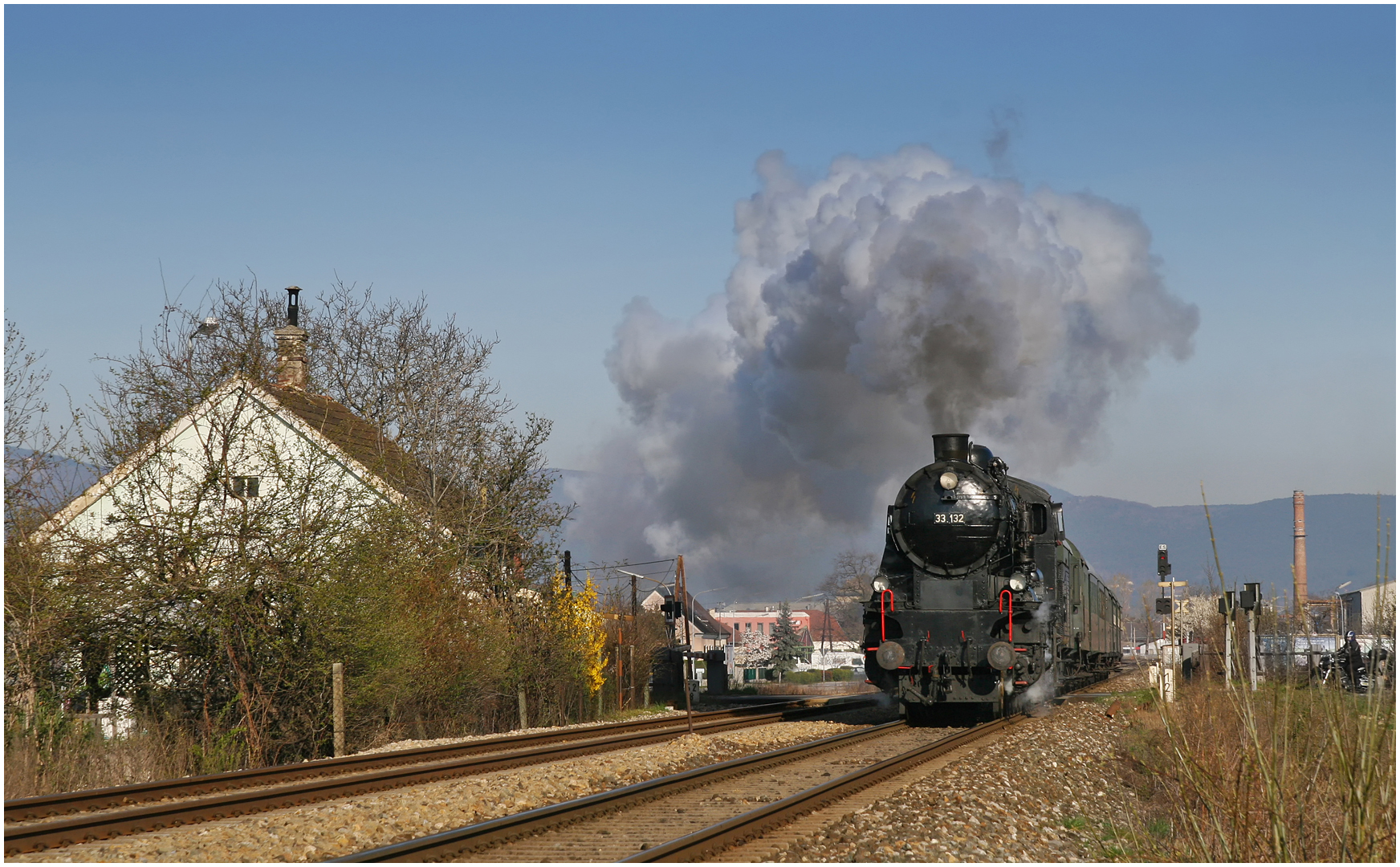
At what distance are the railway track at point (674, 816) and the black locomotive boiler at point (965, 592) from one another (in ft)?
10.4

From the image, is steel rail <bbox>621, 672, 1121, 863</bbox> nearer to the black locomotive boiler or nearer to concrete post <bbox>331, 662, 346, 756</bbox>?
the black locomotive boiler

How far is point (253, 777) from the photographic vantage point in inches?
493

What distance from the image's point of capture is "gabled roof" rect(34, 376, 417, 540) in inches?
663

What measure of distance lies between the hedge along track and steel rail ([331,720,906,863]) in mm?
2335

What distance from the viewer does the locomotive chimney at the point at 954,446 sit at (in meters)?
19.9

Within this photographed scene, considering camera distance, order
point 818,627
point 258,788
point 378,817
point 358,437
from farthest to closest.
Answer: point 818,627
point 358,437
point 258,788
point 378,817

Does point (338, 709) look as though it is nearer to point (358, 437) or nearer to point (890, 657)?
point (890, 657)

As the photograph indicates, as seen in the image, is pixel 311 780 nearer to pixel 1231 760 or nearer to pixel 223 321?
pixel 1231 760

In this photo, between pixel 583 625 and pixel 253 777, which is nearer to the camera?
pixel 253 777

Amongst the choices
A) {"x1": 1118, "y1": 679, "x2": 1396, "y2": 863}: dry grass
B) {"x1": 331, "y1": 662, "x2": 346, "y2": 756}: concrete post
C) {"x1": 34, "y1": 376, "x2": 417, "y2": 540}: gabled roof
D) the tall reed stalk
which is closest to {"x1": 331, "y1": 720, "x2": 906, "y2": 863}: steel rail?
{"x1": 1118, "y1": 679, "x2": 1396, "y2": 863}: dry grass

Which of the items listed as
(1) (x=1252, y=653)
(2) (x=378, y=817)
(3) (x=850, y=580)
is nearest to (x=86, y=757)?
(2) (x=378, y=817)

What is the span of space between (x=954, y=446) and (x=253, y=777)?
12.1 m

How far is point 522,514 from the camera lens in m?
29.6

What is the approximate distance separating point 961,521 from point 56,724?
1258 centimetres
